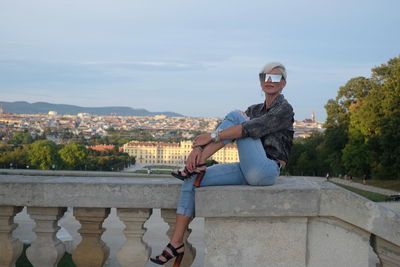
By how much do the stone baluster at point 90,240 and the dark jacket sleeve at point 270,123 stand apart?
122cm

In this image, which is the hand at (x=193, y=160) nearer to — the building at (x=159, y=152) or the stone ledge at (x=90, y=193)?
the stone ledge at (x=90, y=193)

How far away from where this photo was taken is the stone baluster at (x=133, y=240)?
3.50 meters

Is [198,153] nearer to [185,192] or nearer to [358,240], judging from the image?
[185,192]

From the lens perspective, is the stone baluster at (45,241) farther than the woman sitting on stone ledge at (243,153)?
Yes

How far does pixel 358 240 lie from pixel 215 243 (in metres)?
0.97

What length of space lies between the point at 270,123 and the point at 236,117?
0.25m

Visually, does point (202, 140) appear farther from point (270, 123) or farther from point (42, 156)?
point (42, 156)

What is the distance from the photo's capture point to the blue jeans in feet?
11.1

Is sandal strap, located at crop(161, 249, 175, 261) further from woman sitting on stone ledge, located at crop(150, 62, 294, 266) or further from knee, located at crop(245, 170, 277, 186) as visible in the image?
knee, located at crop(245, 170, 277, 186)

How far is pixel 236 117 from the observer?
3604mm

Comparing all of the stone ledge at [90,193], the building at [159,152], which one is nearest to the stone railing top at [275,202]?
the stone ledge at [90,193]

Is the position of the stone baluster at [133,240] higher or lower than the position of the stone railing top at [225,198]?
lower

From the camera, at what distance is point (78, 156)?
217 ft

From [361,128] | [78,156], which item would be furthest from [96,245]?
[78,156]
